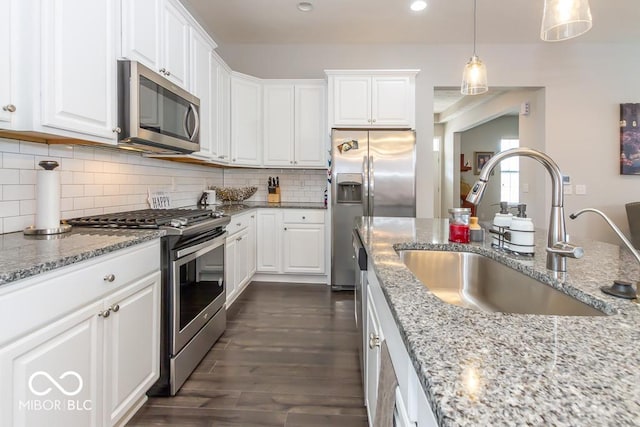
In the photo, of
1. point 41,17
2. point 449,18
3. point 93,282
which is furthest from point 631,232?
point 41,17

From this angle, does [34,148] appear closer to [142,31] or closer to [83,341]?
[142,31]

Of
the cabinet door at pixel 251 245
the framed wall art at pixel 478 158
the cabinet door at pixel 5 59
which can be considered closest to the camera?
the cabinet door at pixel 5 59

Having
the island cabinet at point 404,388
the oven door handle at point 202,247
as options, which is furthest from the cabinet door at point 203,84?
the island cabinet at point 404,388

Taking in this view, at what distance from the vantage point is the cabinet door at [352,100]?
380 centimetres

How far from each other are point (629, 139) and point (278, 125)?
4302 mm

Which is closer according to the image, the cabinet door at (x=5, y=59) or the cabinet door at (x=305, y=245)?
the cabinet door at (x=5, y=59)

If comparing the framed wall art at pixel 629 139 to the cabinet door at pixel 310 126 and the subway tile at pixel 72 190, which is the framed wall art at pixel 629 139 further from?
the subway tile at pixel 72 190

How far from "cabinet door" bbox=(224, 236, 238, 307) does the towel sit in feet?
7.10

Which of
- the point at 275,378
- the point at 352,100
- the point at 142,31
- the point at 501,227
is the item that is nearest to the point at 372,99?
the point at 352,100

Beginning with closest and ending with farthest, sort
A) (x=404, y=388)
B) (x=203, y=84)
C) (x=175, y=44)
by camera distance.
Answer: (x=404, y=388), (x=175, y=44), (x=203, y=84)

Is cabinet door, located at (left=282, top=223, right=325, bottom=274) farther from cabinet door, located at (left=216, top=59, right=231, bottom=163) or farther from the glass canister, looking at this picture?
the glass canister

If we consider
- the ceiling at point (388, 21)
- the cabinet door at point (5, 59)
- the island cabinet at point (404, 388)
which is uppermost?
the ceiling at point (388, 21)

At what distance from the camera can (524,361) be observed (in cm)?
49

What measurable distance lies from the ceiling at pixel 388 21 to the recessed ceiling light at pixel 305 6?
0.21 feet
